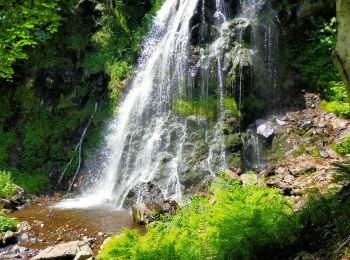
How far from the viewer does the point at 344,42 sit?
2770 millimetres

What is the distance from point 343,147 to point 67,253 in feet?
24.6

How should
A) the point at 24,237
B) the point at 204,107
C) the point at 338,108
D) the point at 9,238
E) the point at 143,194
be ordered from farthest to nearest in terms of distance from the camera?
the point at 204,107
the point at 338,108
the point at 143,194
the point at 24,237
the point at 9,238

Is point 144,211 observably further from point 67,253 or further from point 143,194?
point 67,253

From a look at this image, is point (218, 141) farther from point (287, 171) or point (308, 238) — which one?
point (308, 238)

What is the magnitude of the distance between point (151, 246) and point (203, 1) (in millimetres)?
12340

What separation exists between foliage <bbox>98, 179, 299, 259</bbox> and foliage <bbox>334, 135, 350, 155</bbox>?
20.8ft

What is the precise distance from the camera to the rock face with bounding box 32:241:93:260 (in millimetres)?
7578

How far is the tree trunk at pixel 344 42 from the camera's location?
2748 mm

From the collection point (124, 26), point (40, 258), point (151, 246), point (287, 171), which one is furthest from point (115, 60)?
point (151, 246)

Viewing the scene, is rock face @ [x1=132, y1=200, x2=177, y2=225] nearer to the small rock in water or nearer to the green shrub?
the small rock in water

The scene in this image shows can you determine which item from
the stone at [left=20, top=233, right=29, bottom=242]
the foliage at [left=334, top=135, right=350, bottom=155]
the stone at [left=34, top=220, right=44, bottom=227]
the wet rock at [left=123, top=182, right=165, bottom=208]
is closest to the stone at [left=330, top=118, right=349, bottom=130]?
the foliage at [left=334, top=135, right=350, bottom=155]

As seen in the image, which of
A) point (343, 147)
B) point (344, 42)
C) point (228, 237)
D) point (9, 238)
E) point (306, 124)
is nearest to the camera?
point (344, 42)

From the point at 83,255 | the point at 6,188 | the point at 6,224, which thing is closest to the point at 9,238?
the point at 6,224

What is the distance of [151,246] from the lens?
4.13 metres
